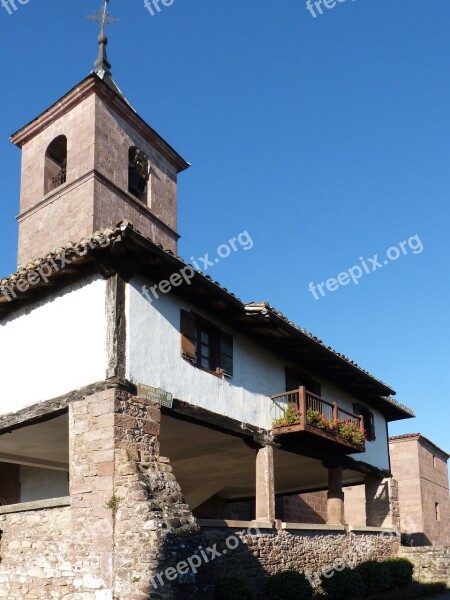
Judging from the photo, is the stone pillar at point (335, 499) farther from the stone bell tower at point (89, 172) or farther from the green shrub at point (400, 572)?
the stone bell tower at point (89, 172)

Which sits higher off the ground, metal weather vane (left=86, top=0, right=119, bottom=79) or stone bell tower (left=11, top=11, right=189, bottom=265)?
metal weather vane (left=86, top=0, right=119, bottom=79)

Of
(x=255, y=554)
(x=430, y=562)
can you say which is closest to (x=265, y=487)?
(x=255, y=554)

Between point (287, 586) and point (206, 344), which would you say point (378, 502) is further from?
point (206, 344)

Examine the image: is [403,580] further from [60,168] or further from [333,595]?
[60,168]

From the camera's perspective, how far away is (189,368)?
13727 mm

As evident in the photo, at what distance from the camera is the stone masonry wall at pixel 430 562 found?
19453mm

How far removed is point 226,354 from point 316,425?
3042 millimetres

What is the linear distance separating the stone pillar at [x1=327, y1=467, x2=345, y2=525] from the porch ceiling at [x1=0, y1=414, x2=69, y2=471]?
7.18 metres

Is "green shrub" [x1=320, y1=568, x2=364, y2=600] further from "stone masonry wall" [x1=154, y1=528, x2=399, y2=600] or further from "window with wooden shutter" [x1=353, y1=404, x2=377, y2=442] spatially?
"window with wooden shutter" [x1=353, y1=404, x2=377, y2=442]

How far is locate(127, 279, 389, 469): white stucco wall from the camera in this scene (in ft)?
41.6

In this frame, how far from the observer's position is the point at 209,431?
15.2m

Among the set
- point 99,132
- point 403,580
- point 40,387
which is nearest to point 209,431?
point 40,387

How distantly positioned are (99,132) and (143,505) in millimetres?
11557

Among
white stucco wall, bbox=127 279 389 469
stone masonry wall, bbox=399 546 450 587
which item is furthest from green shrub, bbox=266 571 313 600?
stone masonry wall, bbox=399 546 450 587
